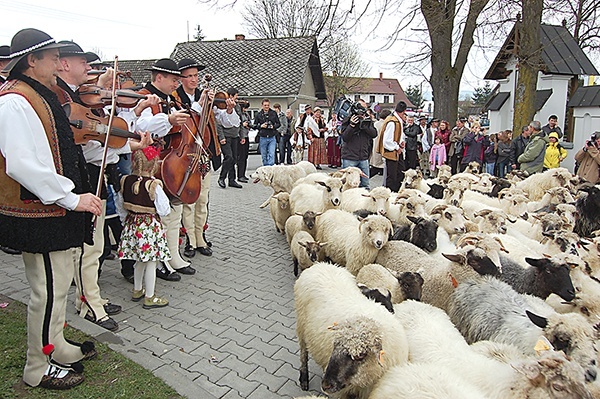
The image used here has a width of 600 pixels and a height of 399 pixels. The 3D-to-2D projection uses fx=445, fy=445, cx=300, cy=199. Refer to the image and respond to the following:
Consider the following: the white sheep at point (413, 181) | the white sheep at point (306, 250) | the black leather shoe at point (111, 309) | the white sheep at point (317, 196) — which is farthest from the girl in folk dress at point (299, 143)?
the black leather shoe at point (111, 309)

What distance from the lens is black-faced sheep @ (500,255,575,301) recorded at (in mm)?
3797

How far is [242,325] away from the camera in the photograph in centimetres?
438

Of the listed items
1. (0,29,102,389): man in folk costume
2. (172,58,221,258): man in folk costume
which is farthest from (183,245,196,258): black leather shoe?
(0,29,102,389): man in folk costume

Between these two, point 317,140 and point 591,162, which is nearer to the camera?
point 591,162

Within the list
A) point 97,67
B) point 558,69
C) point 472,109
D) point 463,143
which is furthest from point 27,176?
point 472,109

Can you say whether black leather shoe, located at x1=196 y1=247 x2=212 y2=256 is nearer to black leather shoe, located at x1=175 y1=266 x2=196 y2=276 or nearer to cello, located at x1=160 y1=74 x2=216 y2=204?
black leather shoe, located at x1=175 y1=266 x2=196 y2=276

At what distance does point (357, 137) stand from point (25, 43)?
6855 millimetres

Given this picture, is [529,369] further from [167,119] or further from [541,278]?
[167,119]

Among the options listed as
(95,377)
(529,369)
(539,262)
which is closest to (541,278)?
(539,262)

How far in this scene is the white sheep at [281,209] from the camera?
295 inches

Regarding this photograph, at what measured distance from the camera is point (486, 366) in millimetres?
2670

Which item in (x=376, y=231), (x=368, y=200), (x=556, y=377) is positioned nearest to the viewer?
(x=556, y=377)

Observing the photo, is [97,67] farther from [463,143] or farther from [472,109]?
[472,109]

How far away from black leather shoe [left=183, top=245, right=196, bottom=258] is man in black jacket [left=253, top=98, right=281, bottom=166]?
309 inches
